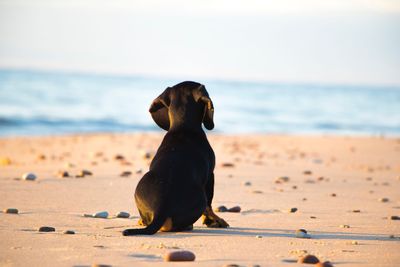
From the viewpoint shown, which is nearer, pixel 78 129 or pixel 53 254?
pixel 53 254

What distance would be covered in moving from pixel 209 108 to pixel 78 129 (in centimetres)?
1973

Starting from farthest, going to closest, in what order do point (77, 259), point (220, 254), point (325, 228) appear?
1. point (325, 228)
2. point (220, 254)
3. point (77, 259)

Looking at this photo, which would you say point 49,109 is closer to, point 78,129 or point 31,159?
point 78,129

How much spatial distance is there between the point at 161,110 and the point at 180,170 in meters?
0.82

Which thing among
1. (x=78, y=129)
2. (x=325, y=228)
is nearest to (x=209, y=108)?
(x=325, y=228)

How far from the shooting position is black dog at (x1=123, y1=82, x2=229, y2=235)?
6227 millimetres

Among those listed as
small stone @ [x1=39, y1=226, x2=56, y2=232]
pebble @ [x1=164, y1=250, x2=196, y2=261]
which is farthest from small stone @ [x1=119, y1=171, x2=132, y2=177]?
pebble @ [x1=164, y1=250, x2=196, y2=261]

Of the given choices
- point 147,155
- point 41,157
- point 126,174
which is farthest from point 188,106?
point 41,157

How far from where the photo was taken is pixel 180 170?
6383 millimetres

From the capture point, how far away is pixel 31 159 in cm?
1356

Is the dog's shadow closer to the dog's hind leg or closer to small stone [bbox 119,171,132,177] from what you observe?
the dog's hind leg

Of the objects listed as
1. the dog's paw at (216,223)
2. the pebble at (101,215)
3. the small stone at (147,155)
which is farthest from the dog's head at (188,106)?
the small stone at (147,155)

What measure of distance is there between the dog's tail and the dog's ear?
115 centimetres

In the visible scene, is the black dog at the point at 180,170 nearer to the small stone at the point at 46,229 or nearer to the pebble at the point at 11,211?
the small stone at the point at 46,229
